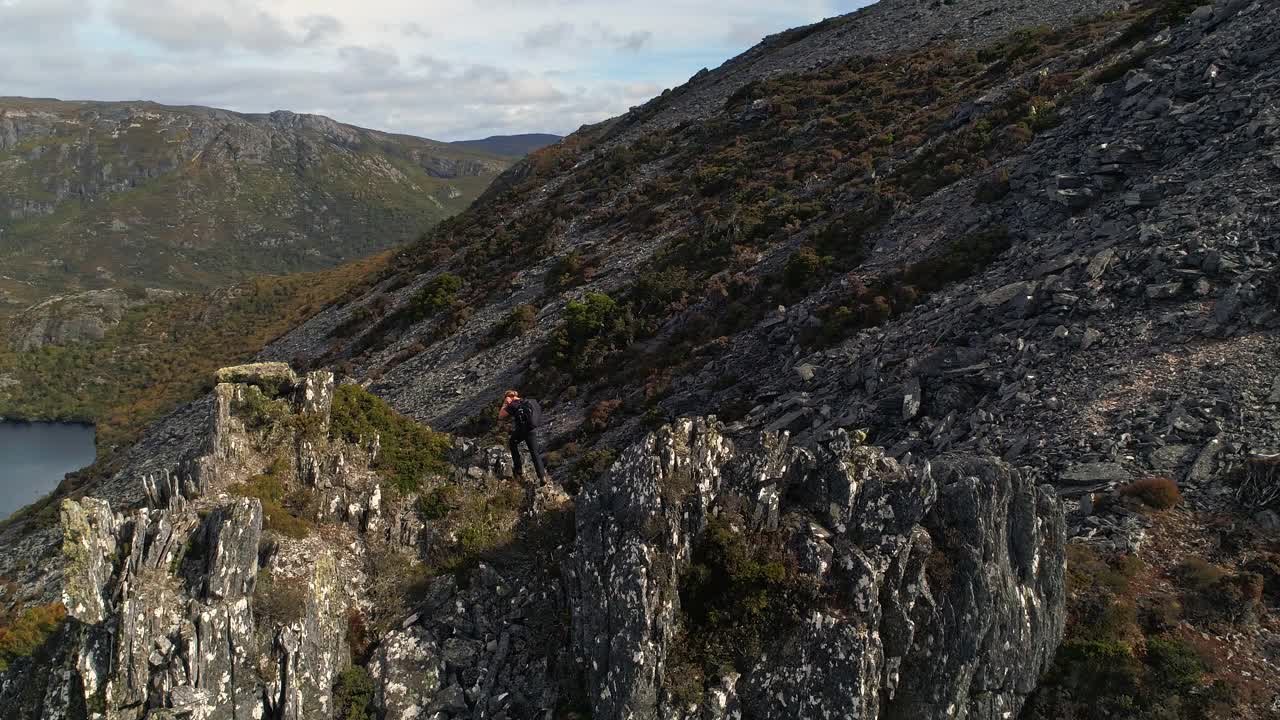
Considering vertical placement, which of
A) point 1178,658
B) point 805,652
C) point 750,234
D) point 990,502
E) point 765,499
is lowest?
point 1178,658

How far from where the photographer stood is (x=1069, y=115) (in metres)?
29.3

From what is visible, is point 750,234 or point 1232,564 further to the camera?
point 750,234

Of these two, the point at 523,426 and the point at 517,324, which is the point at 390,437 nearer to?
the point at 523,426

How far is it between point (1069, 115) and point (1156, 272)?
1388cm

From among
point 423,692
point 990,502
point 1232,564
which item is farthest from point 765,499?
point 1232,564

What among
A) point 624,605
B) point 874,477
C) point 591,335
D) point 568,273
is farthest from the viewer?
point 568,273

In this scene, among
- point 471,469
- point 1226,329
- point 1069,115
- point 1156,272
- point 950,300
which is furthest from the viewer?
point 1069,115

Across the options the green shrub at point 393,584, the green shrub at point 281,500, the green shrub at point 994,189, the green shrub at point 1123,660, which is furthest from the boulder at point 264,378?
the green shrub at point 994,189

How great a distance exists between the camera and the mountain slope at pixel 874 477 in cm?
1049

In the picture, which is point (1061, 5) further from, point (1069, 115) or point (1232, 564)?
point (1232, 564)

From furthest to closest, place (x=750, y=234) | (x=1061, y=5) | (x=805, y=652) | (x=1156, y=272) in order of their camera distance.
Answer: (x=1061, y=5) → (x=750, y=234) → (x=1156, y=272) → (x=805, y=652)

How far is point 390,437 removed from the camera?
1567cm

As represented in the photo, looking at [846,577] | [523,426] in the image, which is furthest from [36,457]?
[846,577]

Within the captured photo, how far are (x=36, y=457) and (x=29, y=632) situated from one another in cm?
8691
